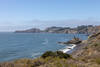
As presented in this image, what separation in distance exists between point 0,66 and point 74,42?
7464 cm

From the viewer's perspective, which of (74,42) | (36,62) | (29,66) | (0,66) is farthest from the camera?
(74,42)

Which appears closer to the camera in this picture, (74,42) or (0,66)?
(0,66)

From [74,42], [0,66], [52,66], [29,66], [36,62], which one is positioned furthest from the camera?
[74,42]

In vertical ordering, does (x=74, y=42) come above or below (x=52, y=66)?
below

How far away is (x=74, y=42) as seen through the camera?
82250 millimetres

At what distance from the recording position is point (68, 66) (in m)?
9.22

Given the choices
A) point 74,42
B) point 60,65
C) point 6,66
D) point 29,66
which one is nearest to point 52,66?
point 60,65

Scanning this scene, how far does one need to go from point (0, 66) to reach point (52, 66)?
336 cm

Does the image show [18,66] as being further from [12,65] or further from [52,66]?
[52,66]

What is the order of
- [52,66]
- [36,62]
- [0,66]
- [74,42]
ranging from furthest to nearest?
1. [74,42]
2. [36,62]
3. [0,66]
4. [52,66]

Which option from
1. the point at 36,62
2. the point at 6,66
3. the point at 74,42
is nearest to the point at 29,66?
the point at 36,62

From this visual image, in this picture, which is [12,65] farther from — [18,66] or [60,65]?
[60,65]

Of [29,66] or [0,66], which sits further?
[29,66]

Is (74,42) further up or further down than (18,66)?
further down
